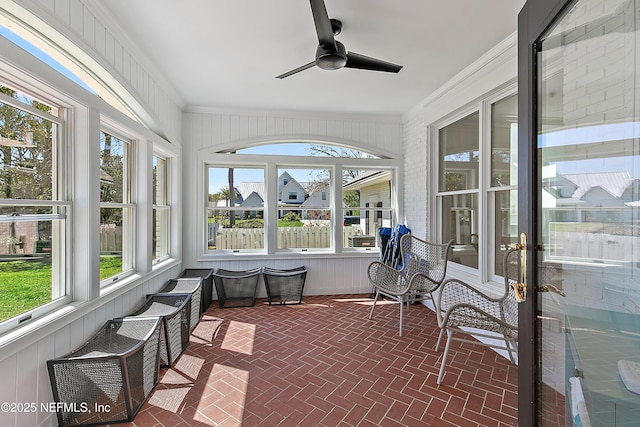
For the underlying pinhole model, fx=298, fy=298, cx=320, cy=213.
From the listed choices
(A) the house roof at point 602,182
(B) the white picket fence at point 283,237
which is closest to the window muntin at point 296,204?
(B) the white picket fence at point 283,237

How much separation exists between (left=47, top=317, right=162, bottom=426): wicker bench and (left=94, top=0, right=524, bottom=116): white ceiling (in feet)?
7.80

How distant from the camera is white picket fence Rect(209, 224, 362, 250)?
468cm

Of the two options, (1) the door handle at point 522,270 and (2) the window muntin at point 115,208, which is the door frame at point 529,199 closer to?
(1) the door handle at point 522,270

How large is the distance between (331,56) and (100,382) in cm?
266

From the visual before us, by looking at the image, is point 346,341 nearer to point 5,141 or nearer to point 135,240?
point 135,240

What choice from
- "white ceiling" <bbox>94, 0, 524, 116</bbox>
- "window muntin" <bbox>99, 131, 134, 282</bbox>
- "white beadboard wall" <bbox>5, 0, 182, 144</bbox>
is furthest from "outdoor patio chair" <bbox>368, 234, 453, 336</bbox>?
"white beadboard wall" <bbox>5, 0, 182, 144</bbox>

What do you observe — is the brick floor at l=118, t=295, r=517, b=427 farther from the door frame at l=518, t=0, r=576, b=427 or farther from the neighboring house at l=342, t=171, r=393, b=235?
the neighboring house at l=342, t=171, r=393, b=235

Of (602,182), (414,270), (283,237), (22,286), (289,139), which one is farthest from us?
(283,237)

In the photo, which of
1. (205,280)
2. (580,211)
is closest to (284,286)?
(205,280)

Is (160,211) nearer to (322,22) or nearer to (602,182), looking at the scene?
(322,22)

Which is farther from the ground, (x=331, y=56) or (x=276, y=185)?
(x=331, y=56)

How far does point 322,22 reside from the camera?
1854 mm

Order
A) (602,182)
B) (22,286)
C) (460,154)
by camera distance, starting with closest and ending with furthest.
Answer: (602,182) → (22,286) → (460,154)

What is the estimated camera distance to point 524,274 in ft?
4.20
